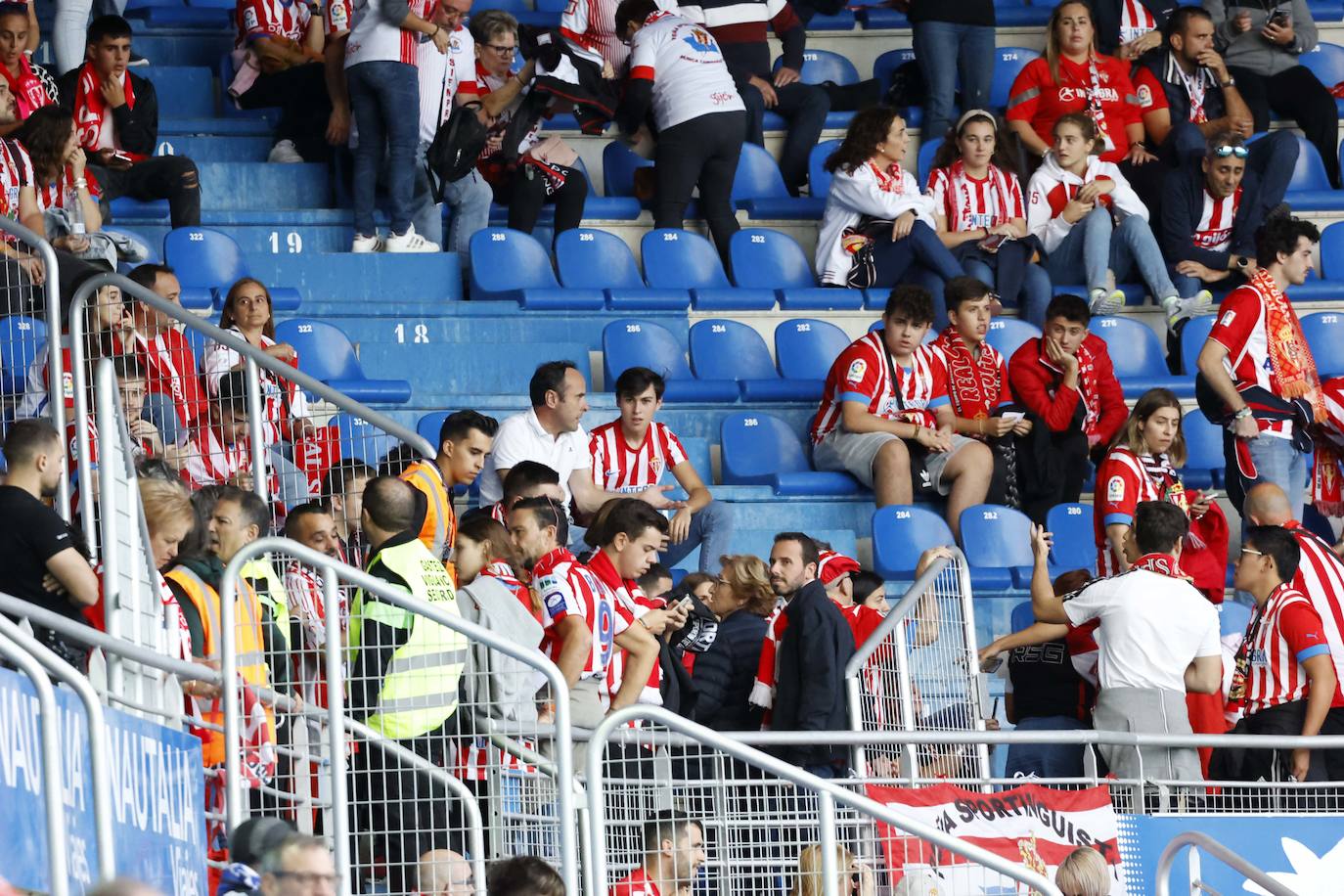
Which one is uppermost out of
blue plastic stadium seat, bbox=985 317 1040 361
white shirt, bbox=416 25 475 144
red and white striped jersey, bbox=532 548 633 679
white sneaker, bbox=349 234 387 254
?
white shirt, bbox=416 25 475 144

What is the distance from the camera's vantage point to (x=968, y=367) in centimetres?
978

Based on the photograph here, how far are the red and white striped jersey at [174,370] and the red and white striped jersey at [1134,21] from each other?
691 centimetres

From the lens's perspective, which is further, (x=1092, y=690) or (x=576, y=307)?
(x=576, y=307)

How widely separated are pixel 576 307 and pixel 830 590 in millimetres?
2932

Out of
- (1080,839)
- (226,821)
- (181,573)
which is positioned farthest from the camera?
(1080,839)

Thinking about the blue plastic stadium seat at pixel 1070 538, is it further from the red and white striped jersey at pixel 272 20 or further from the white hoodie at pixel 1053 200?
the red and white striped jersey at pixel 272 20

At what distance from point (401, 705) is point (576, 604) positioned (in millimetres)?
1209

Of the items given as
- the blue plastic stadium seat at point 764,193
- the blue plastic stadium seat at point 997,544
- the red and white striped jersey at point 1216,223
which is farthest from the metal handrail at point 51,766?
the red and white striped jersey at point 1216,223

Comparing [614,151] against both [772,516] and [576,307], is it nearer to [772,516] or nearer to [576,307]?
[576,307]

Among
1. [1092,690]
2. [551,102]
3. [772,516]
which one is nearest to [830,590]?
[1092,690]

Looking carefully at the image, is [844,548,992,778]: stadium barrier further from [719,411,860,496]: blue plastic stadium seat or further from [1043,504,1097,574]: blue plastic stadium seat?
[719,411,860,496]: blue plastic stadium seat

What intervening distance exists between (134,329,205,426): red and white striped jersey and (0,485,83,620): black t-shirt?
5.27 ft

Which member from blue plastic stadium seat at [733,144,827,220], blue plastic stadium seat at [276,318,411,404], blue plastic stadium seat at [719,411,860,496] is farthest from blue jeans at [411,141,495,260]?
blue plastic stadium seat at [719,411,860,496]

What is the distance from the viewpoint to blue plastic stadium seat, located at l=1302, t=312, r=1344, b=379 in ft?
35.4
